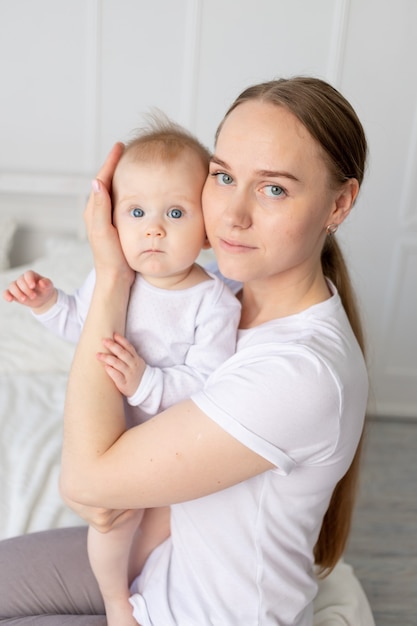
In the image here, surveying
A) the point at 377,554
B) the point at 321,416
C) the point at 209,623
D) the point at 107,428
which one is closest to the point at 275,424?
the point at 321,416

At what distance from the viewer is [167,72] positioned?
9.20 ft

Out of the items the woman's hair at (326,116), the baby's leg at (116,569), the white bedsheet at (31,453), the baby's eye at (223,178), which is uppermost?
the woman's hair at (326,116)

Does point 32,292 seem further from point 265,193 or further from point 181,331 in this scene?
point 265,193

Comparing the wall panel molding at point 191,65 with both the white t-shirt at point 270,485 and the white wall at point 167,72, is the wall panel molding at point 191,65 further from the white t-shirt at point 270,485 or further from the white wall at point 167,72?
the white t-shirt at point 270,485

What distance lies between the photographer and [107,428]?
1021 millimetres

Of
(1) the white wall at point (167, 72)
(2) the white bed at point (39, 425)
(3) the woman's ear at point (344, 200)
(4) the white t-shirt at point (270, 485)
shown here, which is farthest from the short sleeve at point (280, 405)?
(1) the white wall at point (167, 72)

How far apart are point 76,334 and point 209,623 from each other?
57cm

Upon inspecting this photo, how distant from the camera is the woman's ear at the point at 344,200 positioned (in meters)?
1.07

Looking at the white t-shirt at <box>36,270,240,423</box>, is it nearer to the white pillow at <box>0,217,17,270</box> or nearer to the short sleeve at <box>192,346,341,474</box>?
the short sleeve at <box>192,346,341,474</box>

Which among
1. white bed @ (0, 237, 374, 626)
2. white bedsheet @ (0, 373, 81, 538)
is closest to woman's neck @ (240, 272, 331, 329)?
white bed @ (0, 237, 374, 626)

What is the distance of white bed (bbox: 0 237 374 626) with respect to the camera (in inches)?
60.1

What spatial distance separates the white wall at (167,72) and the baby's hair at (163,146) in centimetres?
172

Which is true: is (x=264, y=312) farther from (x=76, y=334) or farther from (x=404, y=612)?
(x=404, y=612)

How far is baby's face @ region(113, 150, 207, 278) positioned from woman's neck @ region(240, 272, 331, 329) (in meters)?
0.13
